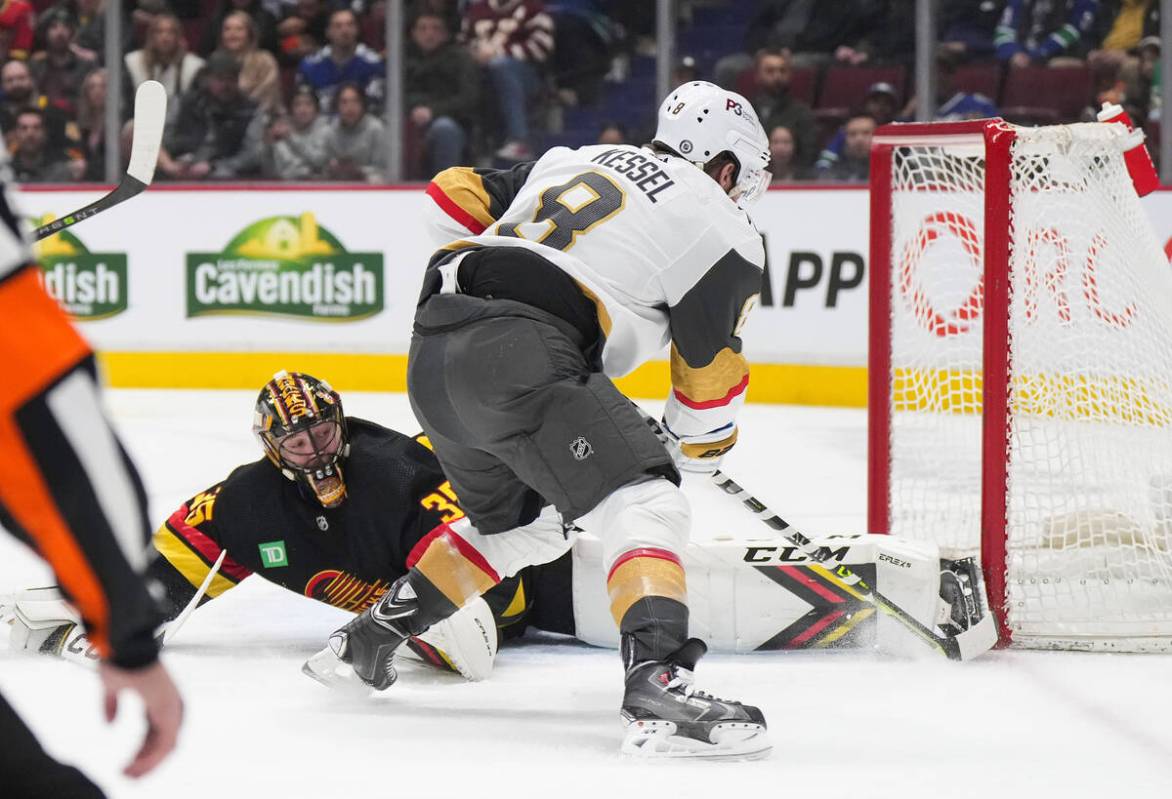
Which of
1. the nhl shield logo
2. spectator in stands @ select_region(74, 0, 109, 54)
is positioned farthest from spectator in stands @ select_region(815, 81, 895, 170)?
the nhl shield logo

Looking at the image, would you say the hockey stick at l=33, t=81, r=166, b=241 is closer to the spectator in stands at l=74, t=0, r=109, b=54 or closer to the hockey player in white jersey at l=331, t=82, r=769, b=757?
the hockey player in white jersey at l=331, t=82, r=769, b=757

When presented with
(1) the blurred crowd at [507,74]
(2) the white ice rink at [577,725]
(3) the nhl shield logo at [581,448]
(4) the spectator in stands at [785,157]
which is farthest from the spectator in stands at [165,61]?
(3) the nhl shield logo at [581,448]

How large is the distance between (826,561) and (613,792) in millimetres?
856

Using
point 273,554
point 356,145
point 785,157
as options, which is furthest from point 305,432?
point 356,145

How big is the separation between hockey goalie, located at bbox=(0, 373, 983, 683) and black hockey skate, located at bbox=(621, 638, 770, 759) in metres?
0.55

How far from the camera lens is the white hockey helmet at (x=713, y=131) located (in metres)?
2.42

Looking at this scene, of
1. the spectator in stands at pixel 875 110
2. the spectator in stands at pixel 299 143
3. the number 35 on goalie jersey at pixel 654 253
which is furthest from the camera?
the spectator in stands at pixel 299 143

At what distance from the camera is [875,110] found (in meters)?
6.55

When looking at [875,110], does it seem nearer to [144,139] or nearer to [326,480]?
[144,139]

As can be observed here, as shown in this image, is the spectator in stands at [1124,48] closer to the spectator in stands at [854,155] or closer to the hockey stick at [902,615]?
the spectator in stands at [854,155]

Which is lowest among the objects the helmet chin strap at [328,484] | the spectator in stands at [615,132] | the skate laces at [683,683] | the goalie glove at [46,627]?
the goalie glove at [46,627]

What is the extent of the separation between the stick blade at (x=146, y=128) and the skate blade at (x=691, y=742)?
2440mm

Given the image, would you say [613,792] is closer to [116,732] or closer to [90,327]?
[116,732]

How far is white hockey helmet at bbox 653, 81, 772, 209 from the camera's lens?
2424mm
